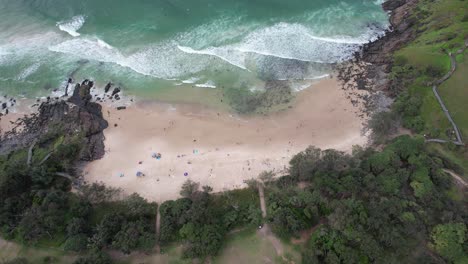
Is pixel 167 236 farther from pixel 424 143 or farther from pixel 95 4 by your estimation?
pixel 95 4

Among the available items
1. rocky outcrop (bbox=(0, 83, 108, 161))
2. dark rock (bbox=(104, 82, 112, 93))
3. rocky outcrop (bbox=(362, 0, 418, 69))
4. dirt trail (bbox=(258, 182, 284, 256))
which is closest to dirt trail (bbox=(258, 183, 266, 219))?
dirt trail (bbox=(258, 182, 284, 256))

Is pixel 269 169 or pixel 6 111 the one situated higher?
pixel 6 111

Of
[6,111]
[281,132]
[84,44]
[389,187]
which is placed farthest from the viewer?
[84,44]

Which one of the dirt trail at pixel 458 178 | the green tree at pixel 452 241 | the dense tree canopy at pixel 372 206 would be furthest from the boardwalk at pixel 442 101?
the green tree at pixel 452 241

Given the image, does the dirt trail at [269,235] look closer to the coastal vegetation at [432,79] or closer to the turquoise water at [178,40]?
the coastal vegetation at [432,79]

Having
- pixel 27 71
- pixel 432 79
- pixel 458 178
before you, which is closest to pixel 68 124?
pixel 27 71

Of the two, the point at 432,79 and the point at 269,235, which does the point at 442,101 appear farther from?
the point at 269,235

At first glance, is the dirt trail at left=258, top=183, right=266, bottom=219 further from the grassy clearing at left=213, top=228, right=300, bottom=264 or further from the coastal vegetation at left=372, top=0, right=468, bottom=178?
the coastal vegetation at left=372, top=0, right=468, bottom=178

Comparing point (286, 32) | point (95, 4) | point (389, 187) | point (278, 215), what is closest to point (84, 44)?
point (95, 4)
